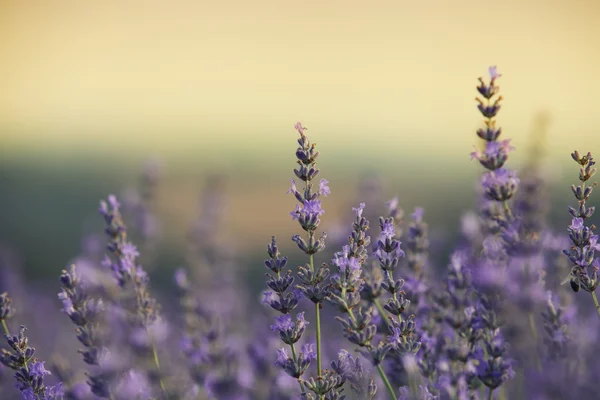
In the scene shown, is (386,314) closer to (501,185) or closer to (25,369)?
(501,185)

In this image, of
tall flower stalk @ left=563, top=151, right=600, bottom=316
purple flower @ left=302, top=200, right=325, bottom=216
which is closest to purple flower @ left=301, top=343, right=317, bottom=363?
purple flower @ left=302, top=200, right=325, bottom=216

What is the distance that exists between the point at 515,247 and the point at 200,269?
436 cm

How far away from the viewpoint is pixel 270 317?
3740 mm

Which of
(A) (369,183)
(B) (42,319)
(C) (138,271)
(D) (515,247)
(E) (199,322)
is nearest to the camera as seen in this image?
(D) (515,247)

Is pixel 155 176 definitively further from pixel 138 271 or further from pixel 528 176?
pixel 528 176

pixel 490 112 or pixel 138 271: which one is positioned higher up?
pixel 490 112

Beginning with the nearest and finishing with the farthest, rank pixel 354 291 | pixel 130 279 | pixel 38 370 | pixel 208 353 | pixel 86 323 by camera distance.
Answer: pixel 354 291 → pixel 38 370 → pixel 86 323 → pixel 130 279 → pixel 208 353

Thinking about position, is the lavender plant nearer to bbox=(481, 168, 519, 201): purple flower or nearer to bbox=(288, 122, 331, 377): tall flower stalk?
bbox=(288, 122, 331, 377): tall flower stalk

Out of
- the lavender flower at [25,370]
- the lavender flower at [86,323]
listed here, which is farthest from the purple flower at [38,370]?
the lavender flower at [86,323]

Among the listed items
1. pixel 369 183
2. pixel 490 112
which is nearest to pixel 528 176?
pixel 490 112

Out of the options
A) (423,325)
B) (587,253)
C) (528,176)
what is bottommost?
(423,325)

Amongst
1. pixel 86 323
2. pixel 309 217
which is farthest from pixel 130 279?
pixel 309 217

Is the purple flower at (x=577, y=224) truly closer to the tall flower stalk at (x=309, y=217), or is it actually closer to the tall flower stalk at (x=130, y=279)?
the tall flower stalk at (x=309, y=217)

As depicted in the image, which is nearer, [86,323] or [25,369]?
[25,369]
